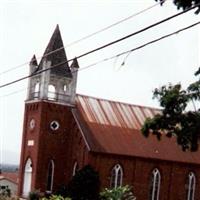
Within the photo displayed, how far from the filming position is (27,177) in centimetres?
5384

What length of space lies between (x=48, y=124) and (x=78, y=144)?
2.97 m

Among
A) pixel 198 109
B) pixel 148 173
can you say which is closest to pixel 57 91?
pixel 148 173

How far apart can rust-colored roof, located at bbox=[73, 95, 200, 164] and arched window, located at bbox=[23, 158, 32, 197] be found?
5.62 metres

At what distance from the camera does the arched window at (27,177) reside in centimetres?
5322

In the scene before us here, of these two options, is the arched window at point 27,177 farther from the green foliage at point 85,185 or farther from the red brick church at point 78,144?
the green foliage at point 85,185

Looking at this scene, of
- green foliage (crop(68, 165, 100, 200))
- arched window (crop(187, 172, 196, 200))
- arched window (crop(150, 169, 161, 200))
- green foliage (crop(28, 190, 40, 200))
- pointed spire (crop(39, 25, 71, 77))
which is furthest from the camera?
arched window (crop(187, 172, 196, 200))

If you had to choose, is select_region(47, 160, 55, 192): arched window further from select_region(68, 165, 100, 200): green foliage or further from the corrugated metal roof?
the corrugated metal roof

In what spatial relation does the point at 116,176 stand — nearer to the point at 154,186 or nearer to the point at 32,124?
the point at 154,186

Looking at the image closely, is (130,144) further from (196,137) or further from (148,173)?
(196,137)

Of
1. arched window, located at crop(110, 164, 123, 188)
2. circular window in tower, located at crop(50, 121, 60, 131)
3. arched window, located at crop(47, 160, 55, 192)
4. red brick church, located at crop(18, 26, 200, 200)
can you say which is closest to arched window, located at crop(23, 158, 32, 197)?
red brick church, located at crop(18, 26, 200, 200)

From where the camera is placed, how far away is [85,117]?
5322 cm

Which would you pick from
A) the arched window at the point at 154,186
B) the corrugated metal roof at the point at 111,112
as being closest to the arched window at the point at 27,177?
the corrugated metal roof at the point at 111,112

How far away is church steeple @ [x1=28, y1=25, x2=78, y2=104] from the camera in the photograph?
52531 mm

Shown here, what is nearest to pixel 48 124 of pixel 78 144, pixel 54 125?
pixel 54 125
